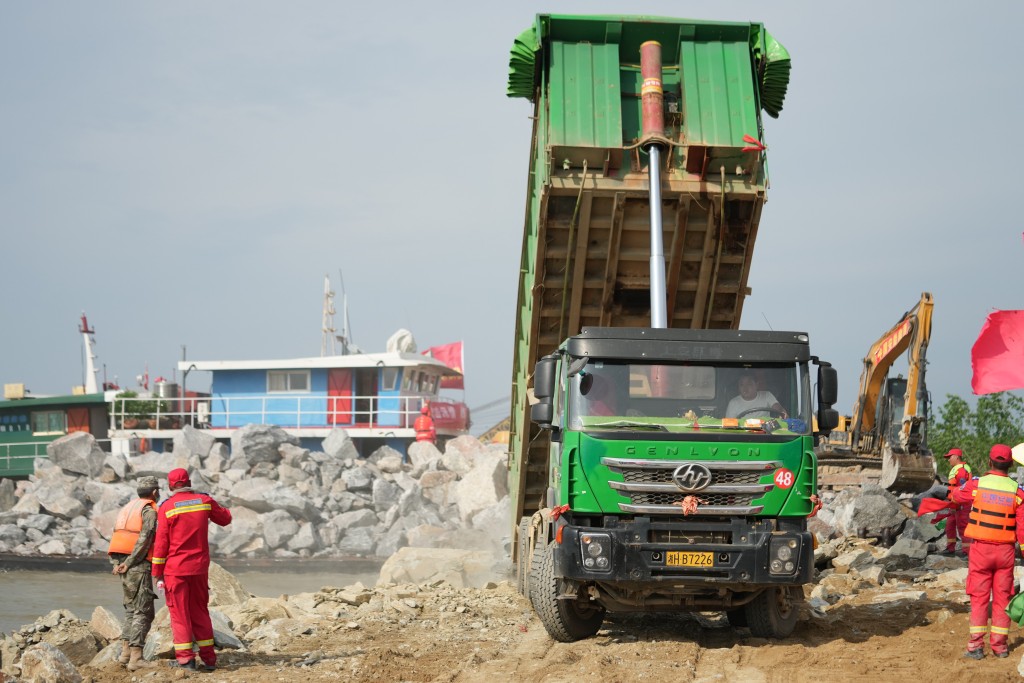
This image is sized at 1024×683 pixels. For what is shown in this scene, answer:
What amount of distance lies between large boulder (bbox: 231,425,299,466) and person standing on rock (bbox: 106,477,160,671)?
19.8 metres

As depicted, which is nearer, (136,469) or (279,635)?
(279,635)

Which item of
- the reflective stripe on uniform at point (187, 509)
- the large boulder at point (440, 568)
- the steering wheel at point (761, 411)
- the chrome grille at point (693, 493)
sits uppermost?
the steering wheel at point (761, 411)

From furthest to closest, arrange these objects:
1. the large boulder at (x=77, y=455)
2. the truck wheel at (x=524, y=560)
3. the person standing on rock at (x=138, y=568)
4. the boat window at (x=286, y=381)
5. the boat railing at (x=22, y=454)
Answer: the boat railing at (x=22, y=454) < the boat window at (x=286, y=381) < the large boulder at (x=77, y=455) < the truck wheel at (x=524, y=560) < the person standing on rock at (x=138, y=568)

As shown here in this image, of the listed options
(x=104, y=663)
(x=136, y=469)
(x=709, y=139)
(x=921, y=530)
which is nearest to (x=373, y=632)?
(x=104, y=663)

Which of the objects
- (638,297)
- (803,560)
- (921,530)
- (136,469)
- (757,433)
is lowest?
(136,469)

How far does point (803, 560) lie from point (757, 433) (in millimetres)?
988

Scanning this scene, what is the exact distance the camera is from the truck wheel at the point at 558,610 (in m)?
8.78

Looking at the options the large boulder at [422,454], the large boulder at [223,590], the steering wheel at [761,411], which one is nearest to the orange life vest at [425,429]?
the large boulder at [422,454]

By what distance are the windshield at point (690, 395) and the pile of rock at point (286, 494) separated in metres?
13.7

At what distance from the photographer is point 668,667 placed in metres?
7.71

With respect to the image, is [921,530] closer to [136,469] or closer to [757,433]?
[757,433]

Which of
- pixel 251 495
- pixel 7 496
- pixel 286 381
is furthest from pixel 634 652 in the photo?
pixel 7 496

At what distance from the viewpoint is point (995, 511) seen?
7.71m

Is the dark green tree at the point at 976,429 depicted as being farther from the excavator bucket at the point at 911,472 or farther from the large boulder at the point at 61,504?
the large boulder at the point at 61,504
